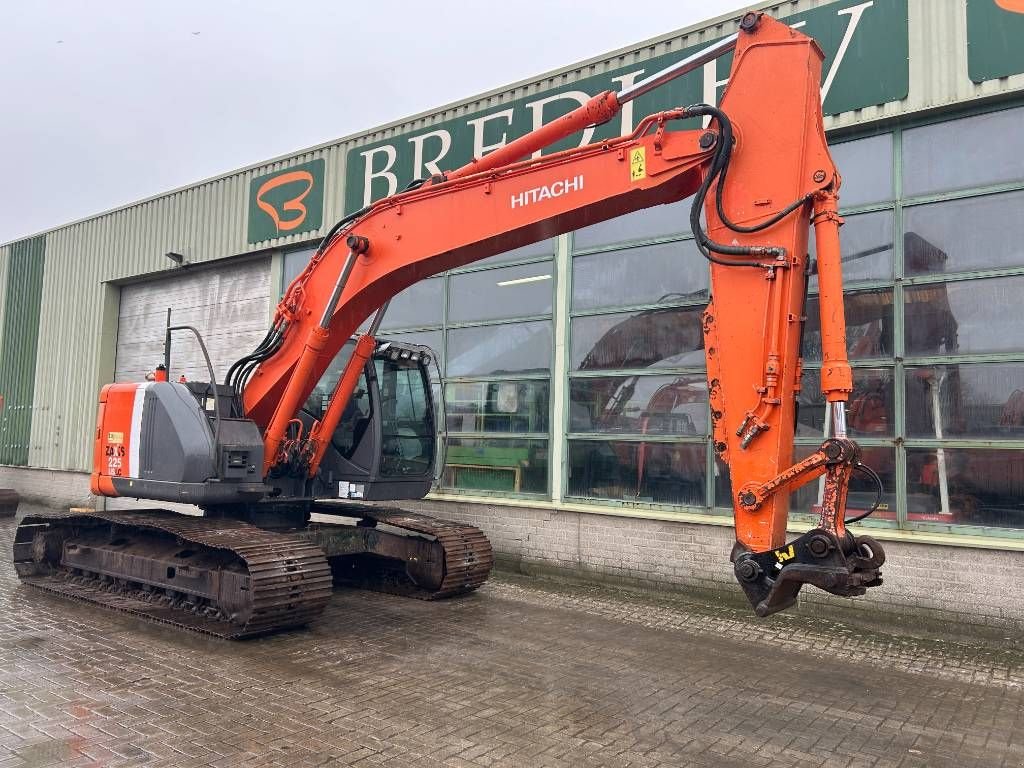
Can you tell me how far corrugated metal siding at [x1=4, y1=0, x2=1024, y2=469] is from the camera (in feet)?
24.0

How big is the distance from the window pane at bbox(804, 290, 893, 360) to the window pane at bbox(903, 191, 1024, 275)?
1.28 feet

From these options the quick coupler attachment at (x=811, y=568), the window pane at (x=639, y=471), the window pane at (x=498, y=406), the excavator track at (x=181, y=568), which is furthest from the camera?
the window pane at (x=498, y=406)

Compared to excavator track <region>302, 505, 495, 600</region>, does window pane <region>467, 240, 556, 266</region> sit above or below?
above

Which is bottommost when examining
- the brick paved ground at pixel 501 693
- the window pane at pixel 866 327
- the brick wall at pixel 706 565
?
the brick paved ground at pixel 501 693

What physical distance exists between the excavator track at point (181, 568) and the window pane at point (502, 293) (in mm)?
4297

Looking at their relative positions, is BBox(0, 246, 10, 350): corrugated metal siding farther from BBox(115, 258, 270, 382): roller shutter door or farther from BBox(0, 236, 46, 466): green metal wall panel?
BBox(115, 258, 270, 382): roller shutter door

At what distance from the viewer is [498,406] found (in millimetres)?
10078

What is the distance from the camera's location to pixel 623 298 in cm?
910

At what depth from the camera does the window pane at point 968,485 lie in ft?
22.0

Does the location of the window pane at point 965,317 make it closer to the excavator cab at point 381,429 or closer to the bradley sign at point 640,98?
the bradley sign at point 640,98

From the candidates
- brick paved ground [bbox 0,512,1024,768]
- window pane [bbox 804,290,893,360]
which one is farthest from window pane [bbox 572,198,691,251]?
brick paved ground [bbox 0,512,1024,768]

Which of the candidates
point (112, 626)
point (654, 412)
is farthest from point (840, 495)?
point (112, 626)

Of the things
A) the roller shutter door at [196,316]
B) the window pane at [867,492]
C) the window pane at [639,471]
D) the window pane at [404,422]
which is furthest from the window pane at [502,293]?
the roller shutter door at [196,316]

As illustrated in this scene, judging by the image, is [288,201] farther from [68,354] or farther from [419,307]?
[68,354]
